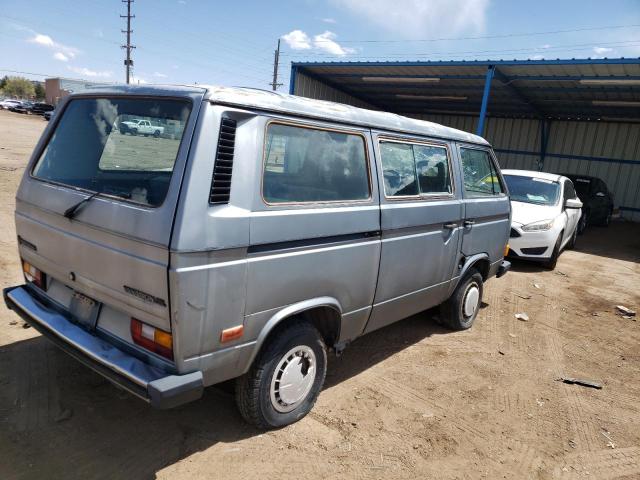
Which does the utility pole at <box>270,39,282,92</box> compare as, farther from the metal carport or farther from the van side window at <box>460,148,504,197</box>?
the van side window at <box>460,148,504,197</box>

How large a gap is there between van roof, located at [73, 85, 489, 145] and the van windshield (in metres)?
0.07

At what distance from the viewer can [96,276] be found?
98.7 inches

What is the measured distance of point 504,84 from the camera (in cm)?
1421

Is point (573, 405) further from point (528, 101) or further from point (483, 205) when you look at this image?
point (528, 101)

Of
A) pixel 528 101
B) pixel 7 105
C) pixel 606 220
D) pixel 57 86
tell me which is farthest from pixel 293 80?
pixel 57 86

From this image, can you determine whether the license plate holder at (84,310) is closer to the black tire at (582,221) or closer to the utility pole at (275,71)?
the black tire at (582,221)

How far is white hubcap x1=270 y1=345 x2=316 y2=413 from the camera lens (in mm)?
2891

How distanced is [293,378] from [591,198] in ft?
45.9

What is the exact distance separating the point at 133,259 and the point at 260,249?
0.65 metres

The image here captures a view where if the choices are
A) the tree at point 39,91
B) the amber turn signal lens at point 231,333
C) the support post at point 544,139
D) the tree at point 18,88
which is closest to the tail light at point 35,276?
the amber turn signal lens at point 231,333

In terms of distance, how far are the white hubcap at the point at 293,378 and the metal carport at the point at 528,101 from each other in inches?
452

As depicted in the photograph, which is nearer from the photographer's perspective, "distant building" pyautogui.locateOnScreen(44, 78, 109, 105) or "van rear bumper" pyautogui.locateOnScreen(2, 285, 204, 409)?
"van rear bumper" pyautogui.locateOnScreen(2, 285, 204, 409)

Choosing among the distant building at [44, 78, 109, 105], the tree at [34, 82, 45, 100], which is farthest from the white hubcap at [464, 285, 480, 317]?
the tree at [34, 82, 45, 100]

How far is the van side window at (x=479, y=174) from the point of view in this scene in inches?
178
